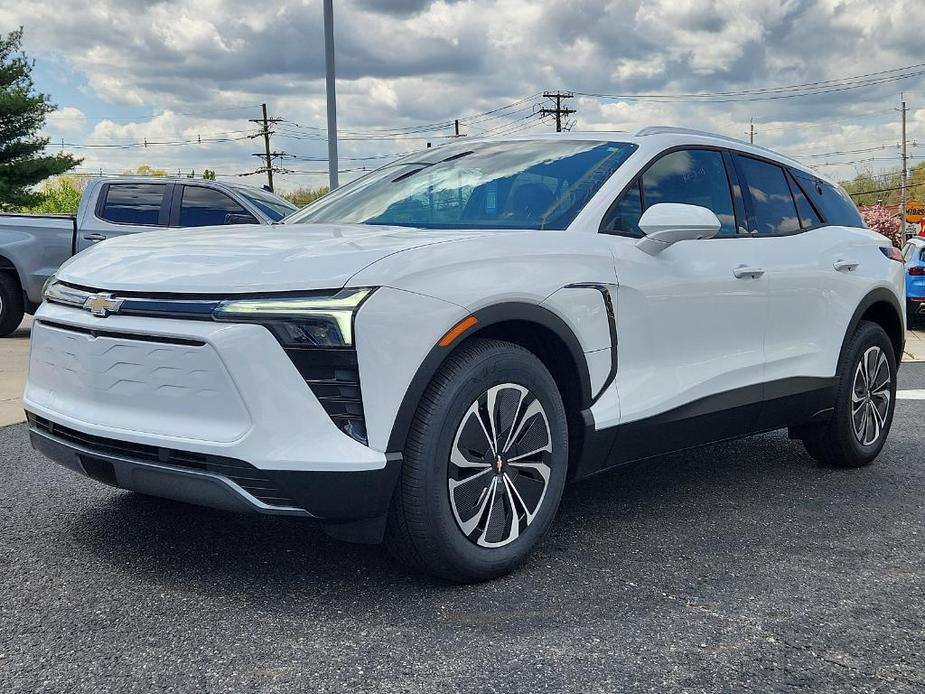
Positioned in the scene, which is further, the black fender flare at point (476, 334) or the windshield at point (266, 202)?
the windshield at point (266, 202)

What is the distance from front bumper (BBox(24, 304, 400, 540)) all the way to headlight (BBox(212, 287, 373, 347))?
0.04 metres

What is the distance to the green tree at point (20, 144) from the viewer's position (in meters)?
38.3

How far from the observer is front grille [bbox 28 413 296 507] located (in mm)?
3004

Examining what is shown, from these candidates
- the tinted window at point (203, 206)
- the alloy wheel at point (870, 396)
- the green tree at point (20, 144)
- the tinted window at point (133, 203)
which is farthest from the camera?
the green tree at point (20, 144)

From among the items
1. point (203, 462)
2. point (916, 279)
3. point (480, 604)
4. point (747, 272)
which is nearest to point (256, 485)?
point (203, 462)

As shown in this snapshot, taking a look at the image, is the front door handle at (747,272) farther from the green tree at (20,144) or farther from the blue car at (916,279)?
the green tree at (20,144)

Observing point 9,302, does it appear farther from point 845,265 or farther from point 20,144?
point 20,144

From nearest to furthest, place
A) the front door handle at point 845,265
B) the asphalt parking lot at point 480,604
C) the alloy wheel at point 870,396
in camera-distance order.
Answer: the asphalt parking lot at point 480,604 → the front door handle at point 845,265 → the alloy wheel at point 870,396

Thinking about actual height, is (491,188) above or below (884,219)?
below

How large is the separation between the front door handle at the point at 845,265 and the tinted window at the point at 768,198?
292 mm

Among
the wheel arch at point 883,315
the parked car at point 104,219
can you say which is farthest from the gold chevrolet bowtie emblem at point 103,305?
the parked car at point 104,219

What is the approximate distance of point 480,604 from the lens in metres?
3.31

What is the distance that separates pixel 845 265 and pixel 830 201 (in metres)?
0.49

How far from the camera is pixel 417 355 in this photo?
10.2 ft
